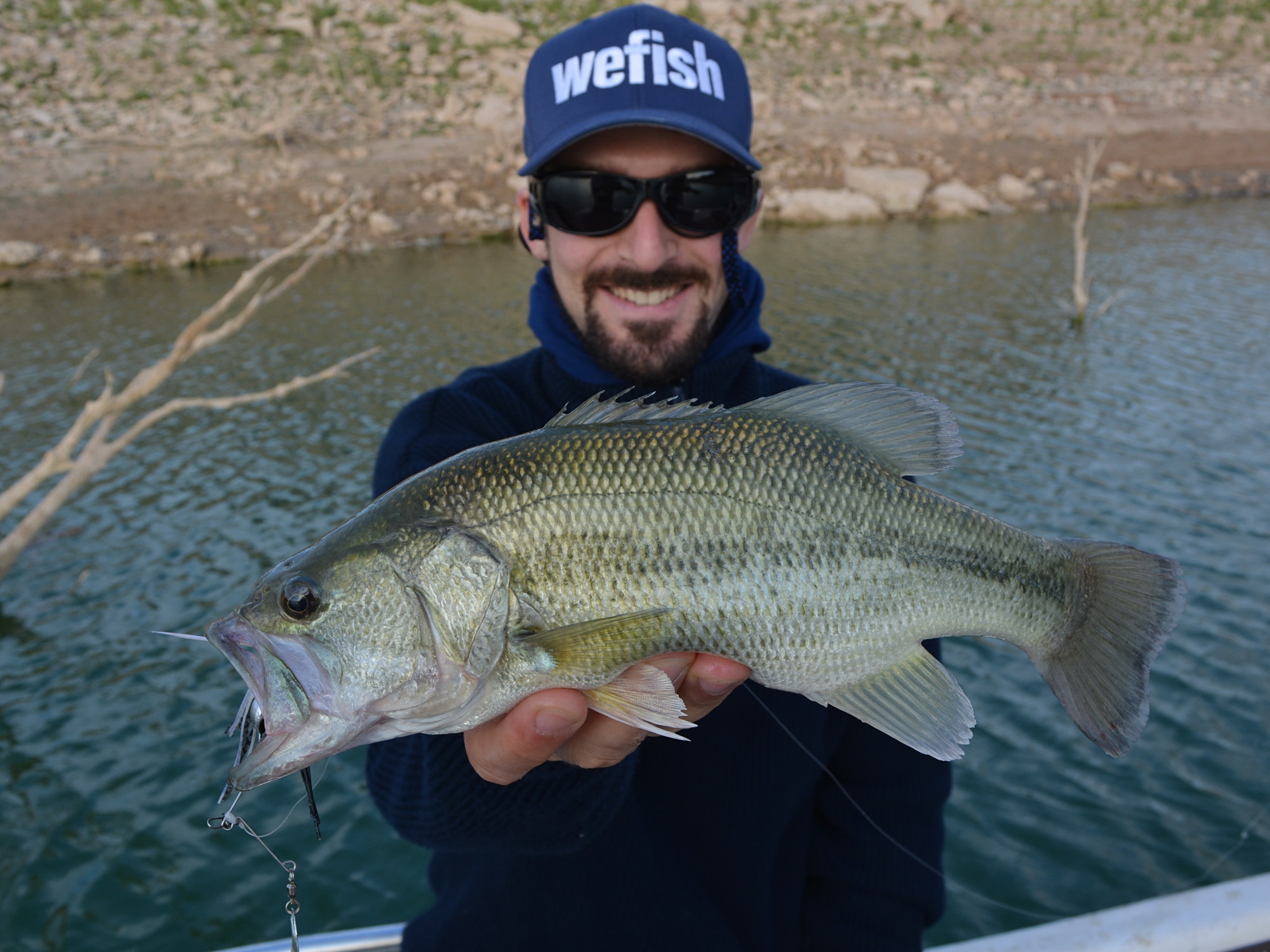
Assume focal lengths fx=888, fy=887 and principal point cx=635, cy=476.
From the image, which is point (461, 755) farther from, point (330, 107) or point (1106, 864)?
point (330, 107)

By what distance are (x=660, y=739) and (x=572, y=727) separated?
3.30 feet

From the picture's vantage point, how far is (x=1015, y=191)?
103ft

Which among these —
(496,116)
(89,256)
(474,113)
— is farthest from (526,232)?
(474,113)

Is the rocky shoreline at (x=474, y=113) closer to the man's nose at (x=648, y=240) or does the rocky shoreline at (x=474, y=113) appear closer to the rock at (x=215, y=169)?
the rock at (x=215, y=169)

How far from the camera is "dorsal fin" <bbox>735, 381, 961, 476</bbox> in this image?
2.22m

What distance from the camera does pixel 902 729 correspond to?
2145 mm

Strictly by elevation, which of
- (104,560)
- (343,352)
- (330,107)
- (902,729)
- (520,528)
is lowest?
(104,560)

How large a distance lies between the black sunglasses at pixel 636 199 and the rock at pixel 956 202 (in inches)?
1164

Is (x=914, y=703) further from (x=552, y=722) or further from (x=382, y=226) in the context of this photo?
(x=382, y=226)

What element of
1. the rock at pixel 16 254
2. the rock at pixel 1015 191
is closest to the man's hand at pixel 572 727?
the rock at pixel 16 254

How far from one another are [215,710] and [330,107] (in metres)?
33.7

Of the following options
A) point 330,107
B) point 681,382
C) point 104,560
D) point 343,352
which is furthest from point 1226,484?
point 330,107

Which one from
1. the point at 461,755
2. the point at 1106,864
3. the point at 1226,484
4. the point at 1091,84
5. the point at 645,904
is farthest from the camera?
the point at 1091,84

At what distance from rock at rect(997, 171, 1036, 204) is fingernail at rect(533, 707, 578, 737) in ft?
Result: 111
